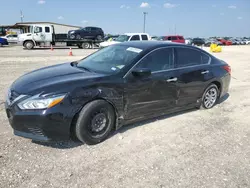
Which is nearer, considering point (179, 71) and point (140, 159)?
point (140, 159)

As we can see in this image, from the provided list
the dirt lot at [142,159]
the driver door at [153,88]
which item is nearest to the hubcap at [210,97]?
the dirt lot at [142,159]

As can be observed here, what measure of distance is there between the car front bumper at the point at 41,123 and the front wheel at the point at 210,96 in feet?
10.5

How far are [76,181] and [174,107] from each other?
2450 mm

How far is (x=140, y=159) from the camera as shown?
298cm

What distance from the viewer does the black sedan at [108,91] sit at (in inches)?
113

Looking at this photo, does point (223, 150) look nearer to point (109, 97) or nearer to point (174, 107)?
point (174, 107)

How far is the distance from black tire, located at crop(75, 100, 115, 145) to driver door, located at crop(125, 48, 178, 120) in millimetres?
346

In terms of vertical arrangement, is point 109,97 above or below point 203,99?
above

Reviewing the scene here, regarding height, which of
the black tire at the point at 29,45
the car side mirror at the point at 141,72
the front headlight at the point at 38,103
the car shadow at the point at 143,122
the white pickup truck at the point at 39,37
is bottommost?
the car shadow at the point at 143,122

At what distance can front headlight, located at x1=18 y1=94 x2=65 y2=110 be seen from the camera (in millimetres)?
2801

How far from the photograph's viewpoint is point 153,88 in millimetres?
3725

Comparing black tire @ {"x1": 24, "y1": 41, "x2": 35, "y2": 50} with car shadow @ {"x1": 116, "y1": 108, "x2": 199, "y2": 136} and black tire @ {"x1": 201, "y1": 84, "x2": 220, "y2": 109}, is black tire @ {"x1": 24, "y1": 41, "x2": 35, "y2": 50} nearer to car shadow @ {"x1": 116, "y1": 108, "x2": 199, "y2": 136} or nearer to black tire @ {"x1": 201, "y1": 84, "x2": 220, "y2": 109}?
car shadow @ {"x1": 116, "y1": 108, "x2": 199, "y2": 136}

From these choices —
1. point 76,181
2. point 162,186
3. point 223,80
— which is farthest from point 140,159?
point 223,80

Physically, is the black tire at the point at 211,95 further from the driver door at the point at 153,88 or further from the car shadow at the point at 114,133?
the driver door at the point at 153,88
